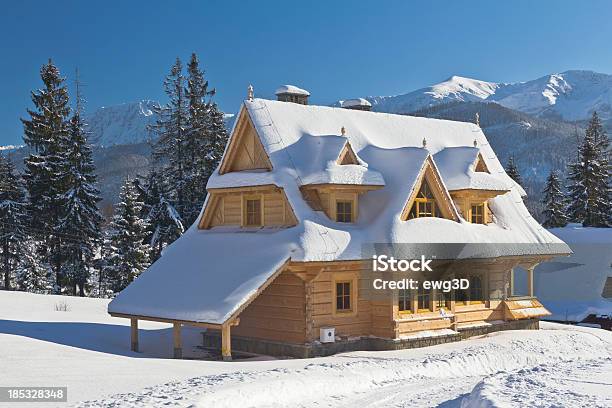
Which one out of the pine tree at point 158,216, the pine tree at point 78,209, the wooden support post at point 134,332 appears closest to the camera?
the wooden support post at point 134,332

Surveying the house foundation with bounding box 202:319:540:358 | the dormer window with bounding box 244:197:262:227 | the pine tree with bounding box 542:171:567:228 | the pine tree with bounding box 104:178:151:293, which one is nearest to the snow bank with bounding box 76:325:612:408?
the house foundation with bounding box 202:319:540:358

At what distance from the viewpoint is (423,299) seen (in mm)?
24047

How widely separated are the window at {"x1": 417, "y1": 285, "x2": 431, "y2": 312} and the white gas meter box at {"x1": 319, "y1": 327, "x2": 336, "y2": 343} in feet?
11.2

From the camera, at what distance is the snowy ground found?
41.8ft

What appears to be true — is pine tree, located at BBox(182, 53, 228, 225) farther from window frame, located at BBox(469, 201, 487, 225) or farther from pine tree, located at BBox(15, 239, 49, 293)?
window frame, located at BBox(469, 201, 487, 225)

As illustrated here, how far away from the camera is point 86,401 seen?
1258 cm

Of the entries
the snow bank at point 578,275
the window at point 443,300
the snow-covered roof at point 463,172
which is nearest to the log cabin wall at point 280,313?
the window at point 443,300

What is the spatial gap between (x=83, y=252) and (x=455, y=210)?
23.9 m

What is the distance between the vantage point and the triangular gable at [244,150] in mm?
24062

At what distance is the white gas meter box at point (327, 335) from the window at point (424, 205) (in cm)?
467

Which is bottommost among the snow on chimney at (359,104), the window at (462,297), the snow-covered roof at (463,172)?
the window at (462,297)

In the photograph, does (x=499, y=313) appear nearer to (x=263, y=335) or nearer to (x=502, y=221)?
(x=502, y=221)

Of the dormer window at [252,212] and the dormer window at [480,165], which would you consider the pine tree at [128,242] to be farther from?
the dormer window at [480,165]

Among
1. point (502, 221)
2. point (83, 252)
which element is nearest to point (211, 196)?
point (502, 221)
